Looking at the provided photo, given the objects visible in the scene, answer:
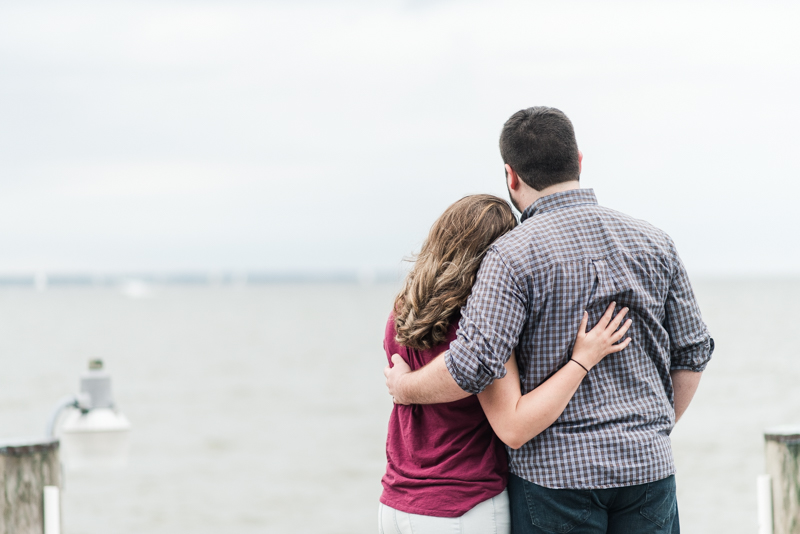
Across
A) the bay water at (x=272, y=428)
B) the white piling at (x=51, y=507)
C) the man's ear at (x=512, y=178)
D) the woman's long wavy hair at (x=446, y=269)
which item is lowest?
the bay water at (x=272, y=428)

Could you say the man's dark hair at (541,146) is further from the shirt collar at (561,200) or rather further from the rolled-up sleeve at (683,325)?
the rolled-up sleeve at (683,325)

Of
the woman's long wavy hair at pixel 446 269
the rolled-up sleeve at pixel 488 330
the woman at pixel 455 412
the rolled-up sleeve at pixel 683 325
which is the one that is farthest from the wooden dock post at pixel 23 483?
the rolled-up sleeve at pixel 683 325

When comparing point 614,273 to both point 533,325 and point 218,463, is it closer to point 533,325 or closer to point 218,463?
A: point 533,325

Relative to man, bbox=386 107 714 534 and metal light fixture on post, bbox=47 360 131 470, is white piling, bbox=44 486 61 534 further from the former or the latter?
man, bbox=386 107 714 534

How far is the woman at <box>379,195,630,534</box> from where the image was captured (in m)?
1.68

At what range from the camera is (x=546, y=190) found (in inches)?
70.5

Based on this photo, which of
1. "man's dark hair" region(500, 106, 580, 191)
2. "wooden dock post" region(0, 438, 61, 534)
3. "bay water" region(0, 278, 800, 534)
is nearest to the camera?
"man's dark hair" region(500, 106, 580, 191)

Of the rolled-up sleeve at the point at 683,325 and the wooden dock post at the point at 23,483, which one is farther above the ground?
the rolled-up sleeve at the point at 683,325

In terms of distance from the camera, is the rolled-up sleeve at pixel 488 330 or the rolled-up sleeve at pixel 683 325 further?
the rolled-up sleeve at pixel 683 325

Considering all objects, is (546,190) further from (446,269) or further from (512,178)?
(446,269)

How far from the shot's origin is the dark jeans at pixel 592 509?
169 cm

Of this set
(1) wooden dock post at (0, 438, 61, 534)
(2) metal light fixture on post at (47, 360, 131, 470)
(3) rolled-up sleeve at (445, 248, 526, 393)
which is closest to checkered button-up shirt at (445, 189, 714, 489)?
(3) rolled-up sleeve at (445, 248, 526, 393)

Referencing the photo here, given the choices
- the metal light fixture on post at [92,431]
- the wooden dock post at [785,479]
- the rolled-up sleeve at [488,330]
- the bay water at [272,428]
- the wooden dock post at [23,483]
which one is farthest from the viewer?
the bay water at [272,428]

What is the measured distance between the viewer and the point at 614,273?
5.59ft
